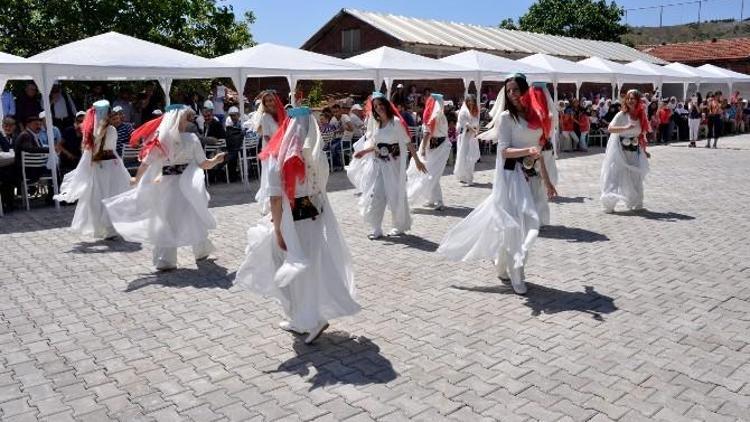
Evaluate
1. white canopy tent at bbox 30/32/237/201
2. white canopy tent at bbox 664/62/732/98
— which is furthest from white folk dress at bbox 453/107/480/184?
white canopy tent at bbox 664/62/732/98

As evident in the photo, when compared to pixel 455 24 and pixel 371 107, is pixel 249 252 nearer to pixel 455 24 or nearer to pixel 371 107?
pixel 371 107

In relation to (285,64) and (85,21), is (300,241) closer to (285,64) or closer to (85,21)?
(285,64)

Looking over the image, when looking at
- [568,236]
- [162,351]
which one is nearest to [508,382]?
[162,351]

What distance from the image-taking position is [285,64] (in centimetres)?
1428

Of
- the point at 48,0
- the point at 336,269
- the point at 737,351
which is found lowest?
the point at 737,351

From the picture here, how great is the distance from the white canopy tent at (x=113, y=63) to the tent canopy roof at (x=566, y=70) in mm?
11285

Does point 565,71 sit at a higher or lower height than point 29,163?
higher

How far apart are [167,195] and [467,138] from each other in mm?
7213

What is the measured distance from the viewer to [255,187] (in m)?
13.5

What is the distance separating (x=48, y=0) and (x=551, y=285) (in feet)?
60.8

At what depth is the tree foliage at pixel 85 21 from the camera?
63.3 ft

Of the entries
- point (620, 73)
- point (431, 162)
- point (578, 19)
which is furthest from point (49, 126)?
point (578, 19)

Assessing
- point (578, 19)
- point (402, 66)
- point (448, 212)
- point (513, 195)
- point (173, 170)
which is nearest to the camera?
point (513, 195)

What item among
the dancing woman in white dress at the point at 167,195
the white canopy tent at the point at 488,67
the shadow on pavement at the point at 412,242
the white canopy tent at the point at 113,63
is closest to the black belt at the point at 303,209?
the dancing woman in white dress at the point at 167,195
